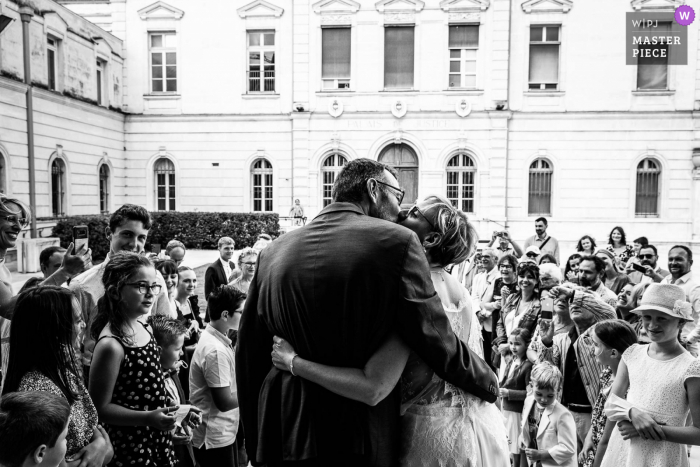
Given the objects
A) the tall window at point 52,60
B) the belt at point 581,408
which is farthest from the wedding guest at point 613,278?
the tall window at point 52,60

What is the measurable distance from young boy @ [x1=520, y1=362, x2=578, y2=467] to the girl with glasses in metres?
2.47

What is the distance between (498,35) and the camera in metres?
20.7

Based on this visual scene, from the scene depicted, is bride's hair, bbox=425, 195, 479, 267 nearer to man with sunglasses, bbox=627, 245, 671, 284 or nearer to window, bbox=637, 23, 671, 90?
man with sunglasses, bbox=627, 245, 671, 284

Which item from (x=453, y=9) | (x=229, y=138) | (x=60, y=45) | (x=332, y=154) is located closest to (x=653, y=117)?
(x=453, y=9)

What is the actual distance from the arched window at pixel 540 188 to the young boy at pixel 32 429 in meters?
20.9

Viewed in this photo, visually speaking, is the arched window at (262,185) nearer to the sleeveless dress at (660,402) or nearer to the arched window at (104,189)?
the arched window at (104,189)

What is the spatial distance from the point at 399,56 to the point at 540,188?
24.7 feet

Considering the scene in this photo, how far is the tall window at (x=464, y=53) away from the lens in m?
21.1

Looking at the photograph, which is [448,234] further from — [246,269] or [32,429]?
[246,269]

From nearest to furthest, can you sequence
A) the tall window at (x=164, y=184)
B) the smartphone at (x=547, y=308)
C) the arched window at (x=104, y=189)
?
the smartphone at (x=547, y=308)
the arched window at (x=104, y=189)
the tall window at (x=164, y=184)

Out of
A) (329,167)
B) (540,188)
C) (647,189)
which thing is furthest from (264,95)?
(647,189)

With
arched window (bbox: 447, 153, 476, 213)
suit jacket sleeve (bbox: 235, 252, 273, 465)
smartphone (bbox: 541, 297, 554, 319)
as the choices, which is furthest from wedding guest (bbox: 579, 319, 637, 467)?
arched window (bbox: 447, 153, 476, 213)

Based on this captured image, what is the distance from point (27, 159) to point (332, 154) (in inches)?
414

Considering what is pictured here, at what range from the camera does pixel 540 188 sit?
21422mm
